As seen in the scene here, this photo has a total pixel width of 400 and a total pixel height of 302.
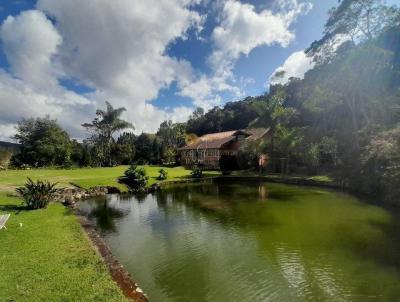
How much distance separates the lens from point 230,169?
158 ft

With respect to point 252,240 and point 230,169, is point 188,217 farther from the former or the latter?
point 230,169

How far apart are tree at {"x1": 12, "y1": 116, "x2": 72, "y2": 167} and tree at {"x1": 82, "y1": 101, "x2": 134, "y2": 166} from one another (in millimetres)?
8280

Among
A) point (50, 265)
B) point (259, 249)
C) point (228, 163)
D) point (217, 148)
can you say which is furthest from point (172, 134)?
point (50, 265)

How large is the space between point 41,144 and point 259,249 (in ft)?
161

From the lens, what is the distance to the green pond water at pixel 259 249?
794 cm

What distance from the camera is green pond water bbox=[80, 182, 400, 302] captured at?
26.1 feet

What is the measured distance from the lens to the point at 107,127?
62625 mm

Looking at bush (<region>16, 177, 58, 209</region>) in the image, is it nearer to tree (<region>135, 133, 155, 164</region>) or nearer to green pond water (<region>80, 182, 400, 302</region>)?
green pond water (<region>80, 182, 400, 302</region>)

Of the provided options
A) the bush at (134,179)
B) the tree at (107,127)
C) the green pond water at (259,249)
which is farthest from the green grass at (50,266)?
the tree at (107,127)

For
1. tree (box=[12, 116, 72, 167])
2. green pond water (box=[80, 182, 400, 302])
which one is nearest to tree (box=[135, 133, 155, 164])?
tree (box=[12, 116, 72, 167])

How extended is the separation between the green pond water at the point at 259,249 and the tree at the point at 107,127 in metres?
42.7

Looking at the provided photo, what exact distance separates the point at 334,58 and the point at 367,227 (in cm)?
2397

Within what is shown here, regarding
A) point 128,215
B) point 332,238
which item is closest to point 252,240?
point 332,238

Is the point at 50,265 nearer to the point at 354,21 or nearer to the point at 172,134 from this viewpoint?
the point at 354,21
